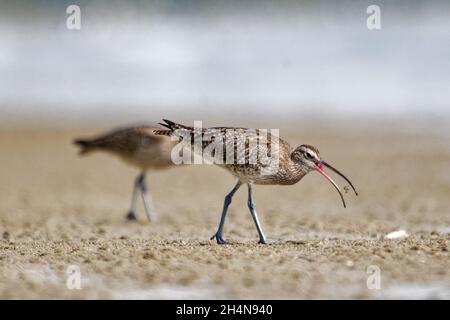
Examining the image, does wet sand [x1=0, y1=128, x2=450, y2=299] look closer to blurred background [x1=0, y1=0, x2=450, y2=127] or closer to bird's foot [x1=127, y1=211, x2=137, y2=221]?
bird's foot [x1=127, y1=211, x2=137, y2=221]

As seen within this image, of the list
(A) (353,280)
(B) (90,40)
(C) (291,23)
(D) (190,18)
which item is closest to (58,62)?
(B) (90,40)

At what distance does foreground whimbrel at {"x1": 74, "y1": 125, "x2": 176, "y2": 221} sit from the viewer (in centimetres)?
1204

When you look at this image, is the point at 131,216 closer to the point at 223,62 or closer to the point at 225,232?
the point at 225,232

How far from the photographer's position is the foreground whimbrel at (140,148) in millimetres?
12039

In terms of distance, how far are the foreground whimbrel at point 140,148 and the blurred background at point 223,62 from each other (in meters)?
15.9

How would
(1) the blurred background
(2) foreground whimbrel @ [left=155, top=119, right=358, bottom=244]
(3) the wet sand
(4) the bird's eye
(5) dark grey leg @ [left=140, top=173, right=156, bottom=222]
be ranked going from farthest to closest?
(1) the blurred background, (5) dark grey leg @ [left=140, top=173, right=156, bottom=222], (4) the bird's eye, (2) foreground whimbrel @ [left=155, top=119, right=358, bottom=244], (3) the wet sand

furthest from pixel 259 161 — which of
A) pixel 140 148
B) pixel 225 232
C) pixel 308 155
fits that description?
pixel 140 148

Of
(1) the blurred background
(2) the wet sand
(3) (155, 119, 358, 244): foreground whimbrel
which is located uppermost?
(1) the blurred background

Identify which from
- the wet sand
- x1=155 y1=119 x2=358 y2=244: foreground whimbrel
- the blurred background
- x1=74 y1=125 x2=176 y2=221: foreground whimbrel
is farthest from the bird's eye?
the blurred background

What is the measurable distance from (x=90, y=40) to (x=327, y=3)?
11902mm

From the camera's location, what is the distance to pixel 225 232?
9.85 m

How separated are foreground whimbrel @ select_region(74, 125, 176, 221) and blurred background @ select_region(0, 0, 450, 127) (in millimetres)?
15942

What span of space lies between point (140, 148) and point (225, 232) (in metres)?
2.89

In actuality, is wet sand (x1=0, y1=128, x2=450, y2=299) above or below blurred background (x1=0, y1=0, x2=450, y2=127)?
below
